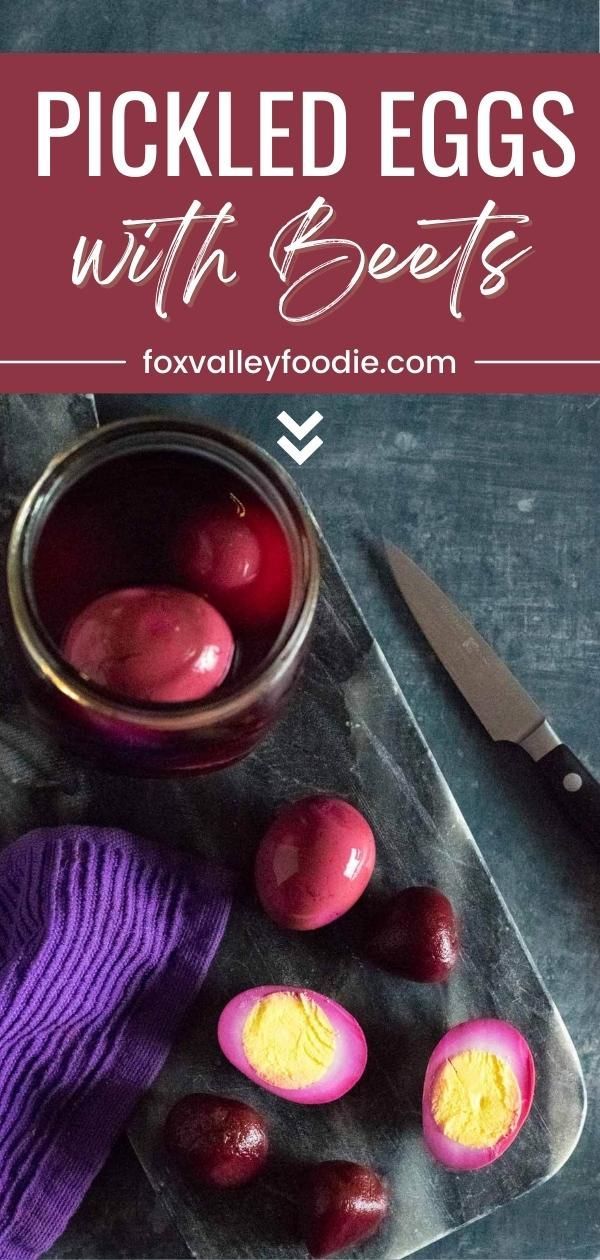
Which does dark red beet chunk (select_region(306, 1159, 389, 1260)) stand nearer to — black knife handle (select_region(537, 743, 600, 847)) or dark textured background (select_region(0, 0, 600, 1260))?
dark textured background (select_region(0, 0, 600, 1260))

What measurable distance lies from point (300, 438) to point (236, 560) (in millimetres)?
418

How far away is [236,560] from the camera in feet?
2.94

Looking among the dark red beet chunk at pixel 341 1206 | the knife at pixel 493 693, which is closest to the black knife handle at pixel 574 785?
the knife at pixel 493 693

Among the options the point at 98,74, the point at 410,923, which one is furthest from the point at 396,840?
the point at 98,74

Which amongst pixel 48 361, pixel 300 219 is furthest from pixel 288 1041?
pixel 300 219

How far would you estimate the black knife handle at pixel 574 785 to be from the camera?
1.21 m

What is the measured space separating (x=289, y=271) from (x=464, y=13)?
302 mm

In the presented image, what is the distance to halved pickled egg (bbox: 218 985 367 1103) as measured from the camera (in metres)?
1.10

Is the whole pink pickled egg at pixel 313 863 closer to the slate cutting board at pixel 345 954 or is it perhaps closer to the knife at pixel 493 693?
the slate cutting board at pixel 345 954

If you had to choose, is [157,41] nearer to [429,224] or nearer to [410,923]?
[429,224]

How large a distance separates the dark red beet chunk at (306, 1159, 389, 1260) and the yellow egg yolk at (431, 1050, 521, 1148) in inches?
3.2

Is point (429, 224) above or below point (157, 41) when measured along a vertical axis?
below

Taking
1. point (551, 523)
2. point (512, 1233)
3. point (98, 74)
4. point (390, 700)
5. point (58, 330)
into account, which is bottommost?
point (512, 1233)

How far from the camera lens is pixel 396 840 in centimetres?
117
